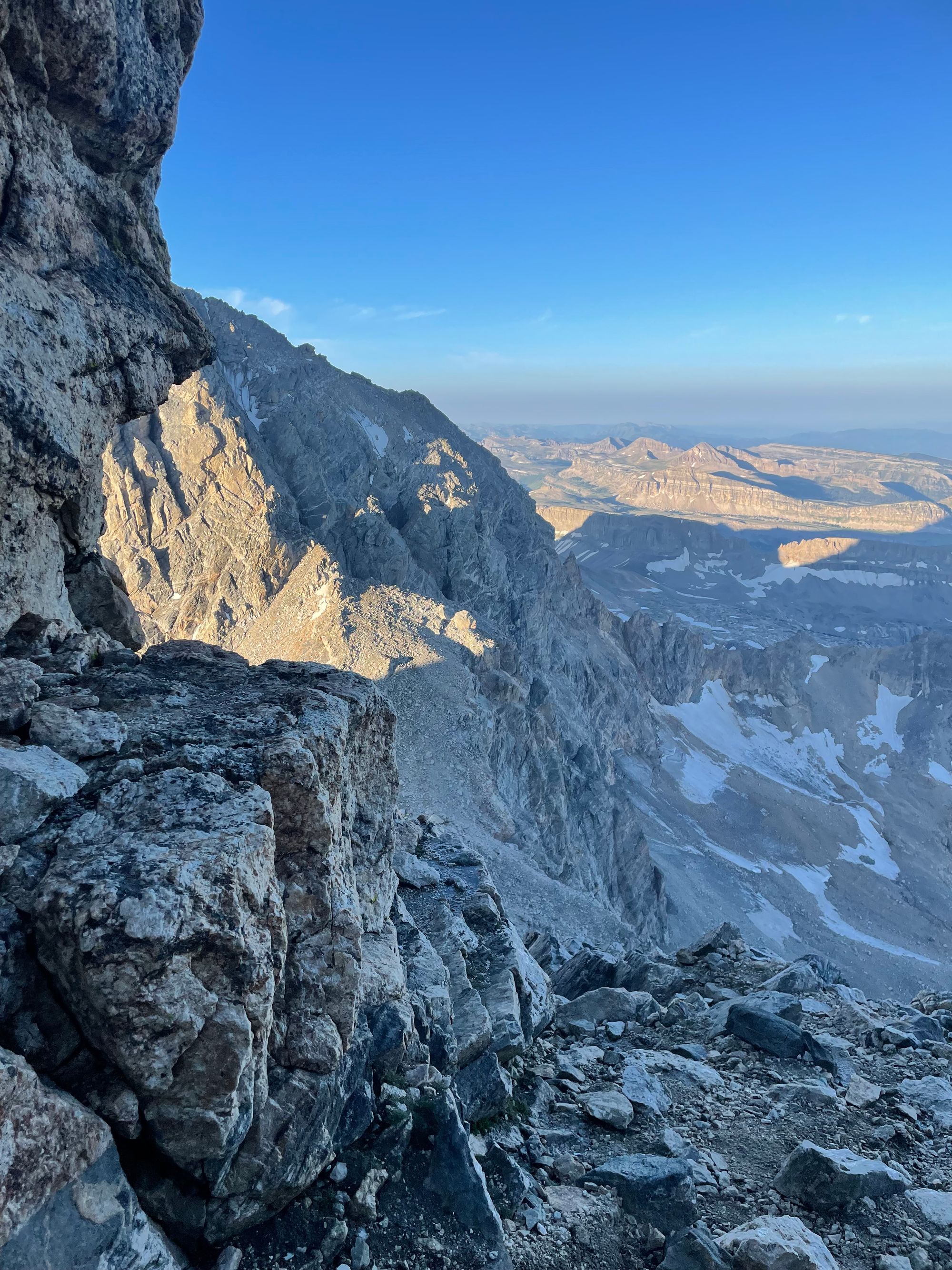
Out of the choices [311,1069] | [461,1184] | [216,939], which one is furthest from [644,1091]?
[216,939]

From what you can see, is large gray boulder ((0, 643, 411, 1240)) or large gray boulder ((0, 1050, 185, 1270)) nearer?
large gray boulder ((0, 1050, 185, 1270))

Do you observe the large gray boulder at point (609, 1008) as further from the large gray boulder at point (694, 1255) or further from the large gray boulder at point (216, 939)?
the large gray boulder at point (216, 939)

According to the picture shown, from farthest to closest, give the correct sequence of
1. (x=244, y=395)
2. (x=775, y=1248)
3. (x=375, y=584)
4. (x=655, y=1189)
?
(x=244, y=395)
(x=375, y=584)
(x=655, y=1189)
(x=775, y=1248)

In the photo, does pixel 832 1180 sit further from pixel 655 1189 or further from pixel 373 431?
pixel 373 431

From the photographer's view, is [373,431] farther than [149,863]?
Yes

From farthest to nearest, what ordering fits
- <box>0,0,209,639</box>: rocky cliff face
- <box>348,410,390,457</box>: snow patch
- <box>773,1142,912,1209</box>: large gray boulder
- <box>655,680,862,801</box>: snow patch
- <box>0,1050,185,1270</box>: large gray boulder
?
<box>655,680,862,801</box>: snow patch < <box>348,410,390,457</box>: snow patch < <box>0,0,209,639</box>: rocky cliff face < <box>773,1142,912,1209</box>: large gray boulder < <box>0,1050,185,1270</box>: large gray boulder

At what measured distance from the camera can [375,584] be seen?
2630 inches

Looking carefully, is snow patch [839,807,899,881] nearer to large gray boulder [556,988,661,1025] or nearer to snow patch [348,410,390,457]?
snow patch [348,410,390,457]

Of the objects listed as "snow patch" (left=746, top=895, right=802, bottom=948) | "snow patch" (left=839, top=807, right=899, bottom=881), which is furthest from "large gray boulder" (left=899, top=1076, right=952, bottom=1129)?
"snow patch" (left=839, top=807, right=899, bottom=881)

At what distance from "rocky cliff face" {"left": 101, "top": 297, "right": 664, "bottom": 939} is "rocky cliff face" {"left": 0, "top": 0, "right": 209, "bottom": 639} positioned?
124 feet

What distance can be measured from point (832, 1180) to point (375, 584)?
60.4 m

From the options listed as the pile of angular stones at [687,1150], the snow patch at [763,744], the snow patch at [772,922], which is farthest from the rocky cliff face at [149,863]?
the snow patch at [763,744]

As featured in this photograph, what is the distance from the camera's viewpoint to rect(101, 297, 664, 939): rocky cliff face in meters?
56.2

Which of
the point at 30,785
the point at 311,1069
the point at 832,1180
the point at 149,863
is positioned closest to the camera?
the point at 149,863
